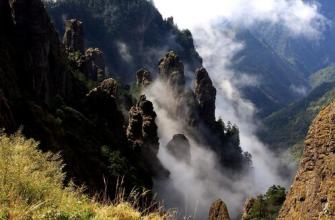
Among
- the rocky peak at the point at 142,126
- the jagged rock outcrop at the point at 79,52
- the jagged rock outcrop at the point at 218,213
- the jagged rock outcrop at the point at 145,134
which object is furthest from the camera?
the jagged rock outcrop at the point at 79,52

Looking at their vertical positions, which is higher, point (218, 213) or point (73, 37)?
point (73, 37)

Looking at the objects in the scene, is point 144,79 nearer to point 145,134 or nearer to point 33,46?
point 145,134

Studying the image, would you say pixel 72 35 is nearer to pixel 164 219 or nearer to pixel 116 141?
pixel 116 141

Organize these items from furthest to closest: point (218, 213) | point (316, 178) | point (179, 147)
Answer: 1. point (179, 147)
2. point (218, 213)
3. point (316, 178)

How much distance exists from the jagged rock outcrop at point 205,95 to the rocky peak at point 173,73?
16.5 feet

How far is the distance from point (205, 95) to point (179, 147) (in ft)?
144

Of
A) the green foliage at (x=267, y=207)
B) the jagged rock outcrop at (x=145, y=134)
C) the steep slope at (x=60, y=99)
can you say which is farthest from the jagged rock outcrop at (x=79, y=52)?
the green foliage at (x=267, y=207)

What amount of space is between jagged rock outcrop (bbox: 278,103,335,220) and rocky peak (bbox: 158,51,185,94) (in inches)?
6474

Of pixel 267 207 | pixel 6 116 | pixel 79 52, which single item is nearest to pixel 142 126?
pixel 267 207

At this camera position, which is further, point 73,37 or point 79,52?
point 73,37

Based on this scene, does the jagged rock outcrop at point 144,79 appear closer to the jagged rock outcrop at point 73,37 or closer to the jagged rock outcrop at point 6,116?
the jagged rock outcrop at point 73,37

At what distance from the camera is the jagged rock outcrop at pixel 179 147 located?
5349 inches

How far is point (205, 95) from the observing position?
179m

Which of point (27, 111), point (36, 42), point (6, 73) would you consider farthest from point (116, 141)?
point (27, 111)
